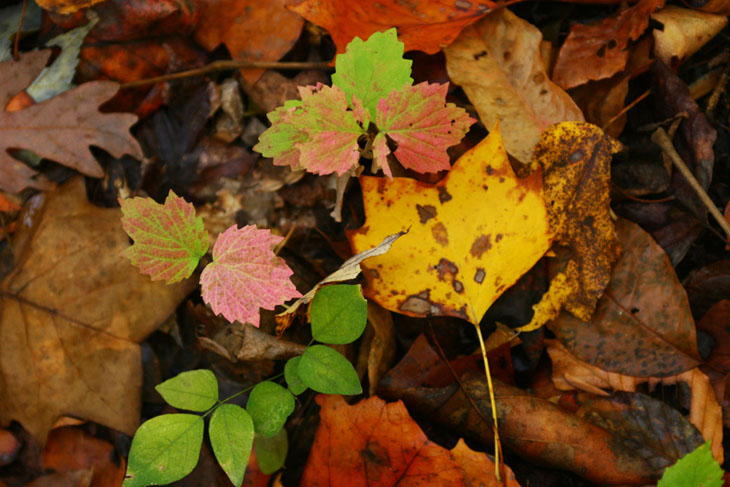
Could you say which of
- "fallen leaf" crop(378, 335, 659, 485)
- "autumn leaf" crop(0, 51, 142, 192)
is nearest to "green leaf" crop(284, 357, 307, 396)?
"fallen leaf" crop(378, 335, 659, 485)

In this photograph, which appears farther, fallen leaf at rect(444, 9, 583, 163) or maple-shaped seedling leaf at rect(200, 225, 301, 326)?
fallen leaf at rect(444, 9, 583, 163)

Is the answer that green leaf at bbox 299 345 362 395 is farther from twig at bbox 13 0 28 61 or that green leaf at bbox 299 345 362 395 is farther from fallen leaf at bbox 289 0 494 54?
twig at bbox 13 0 28 61

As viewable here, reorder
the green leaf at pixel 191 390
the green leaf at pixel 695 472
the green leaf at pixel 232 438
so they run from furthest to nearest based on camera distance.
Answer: the green leaf at pixel 191 390 < the green leaf at pixel 232 438 < the green leaf at pixel 695 472

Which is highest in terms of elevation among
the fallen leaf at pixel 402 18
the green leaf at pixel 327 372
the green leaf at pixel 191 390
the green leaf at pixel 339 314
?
the fallen leaf at pixel 402 18

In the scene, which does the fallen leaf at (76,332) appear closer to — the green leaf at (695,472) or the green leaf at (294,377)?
the green leaf at (294,377)

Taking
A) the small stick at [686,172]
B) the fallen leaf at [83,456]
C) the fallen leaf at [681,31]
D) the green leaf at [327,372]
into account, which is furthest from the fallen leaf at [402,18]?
the fallen leaf at [83,456]

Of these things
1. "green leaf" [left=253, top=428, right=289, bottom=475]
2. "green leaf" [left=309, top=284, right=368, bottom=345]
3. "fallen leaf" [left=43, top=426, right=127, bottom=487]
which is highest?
"green leaf" [left=309, top=284, right=368, bottom=345]

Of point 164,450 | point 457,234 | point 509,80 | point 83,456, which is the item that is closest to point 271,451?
point 164,450
